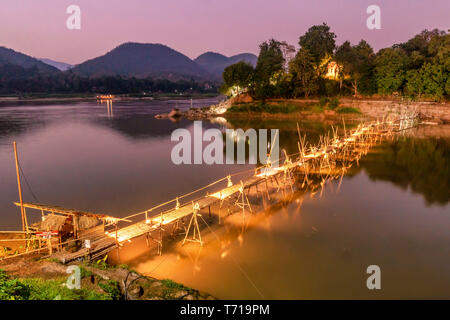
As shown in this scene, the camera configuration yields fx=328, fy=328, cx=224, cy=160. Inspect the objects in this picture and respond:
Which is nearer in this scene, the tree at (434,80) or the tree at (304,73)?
the tree at (434,80)

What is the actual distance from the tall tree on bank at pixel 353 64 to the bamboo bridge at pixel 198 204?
825 inches

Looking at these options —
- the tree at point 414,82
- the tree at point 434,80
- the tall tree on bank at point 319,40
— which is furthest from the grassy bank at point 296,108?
the tall tree on bank at point 319,40

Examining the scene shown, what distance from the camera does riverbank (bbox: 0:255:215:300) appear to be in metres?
6.46

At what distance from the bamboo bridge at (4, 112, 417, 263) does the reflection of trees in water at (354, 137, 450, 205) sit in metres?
1.50

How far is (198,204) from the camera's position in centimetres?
1132

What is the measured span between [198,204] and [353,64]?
4556 centimetres

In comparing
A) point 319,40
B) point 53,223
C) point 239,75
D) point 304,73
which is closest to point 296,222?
point 53,223

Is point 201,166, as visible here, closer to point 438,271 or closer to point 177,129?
point 438,271

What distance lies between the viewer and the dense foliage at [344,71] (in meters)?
40.5

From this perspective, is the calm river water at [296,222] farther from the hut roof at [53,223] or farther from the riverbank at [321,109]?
the riverbank at [321,109]

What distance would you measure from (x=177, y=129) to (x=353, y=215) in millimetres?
31215

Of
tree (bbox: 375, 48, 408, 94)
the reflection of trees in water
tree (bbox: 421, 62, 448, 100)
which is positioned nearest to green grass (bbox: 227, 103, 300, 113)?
tree (bbox: 375, 48, 408, 94)

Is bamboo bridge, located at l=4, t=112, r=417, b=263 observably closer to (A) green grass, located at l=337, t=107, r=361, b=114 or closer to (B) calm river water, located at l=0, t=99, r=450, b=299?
(B) calm river water, located at l=0, t=99, r=450, b=299
